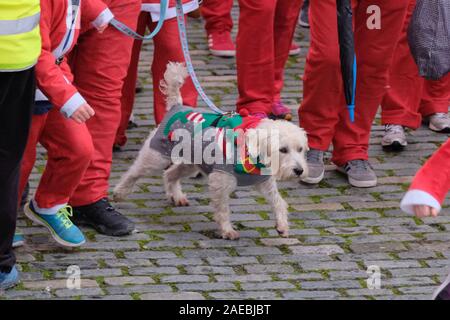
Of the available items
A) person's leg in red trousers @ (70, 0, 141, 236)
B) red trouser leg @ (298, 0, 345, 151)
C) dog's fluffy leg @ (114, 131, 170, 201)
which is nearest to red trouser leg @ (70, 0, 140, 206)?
person's leg in red trousers @ (70, 0, 141, 236)

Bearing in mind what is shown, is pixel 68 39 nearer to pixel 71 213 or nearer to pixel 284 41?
pixel 71 213

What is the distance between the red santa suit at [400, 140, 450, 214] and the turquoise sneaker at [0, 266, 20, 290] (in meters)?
2.20

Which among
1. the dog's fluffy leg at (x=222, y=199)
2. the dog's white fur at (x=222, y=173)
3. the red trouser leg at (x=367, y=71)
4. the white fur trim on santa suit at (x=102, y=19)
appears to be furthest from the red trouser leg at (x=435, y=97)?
the white fur trim on santa suit at (x=102, y=19)

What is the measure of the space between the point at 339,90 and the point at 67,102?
237 centimetres

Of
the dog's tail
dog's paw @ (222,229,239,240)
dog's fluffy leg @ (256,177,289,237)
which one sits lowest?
dog's paw @ (222,229,239,240)

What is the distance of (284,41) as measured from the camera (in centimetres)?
897

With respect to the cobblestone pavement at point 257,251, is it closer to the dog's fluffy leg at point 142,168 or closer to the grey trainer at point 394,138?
the dog's fluffy leg at point 142,168

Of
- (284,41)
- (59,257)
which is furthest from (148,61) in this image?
(59,257)

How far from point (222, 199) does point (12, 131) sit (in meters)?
1.58

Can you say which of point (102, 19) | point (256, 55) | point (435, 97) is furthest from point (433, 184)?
point (435, 97)

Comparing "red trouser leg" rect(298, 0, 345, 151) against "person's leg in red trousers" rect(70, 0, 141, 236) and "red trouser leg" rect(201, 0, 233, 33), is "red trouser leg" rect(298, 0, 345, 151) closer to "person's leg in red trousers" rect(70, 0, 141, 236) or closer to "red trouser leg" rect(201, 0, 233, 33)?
"person's leg in red trousers" rect(70, 0, 141, 236)

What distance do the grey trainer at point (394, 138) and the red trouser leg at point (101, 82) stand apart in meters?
2.25

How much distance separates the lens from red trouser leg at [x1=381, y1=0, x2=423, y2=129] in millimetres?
8750

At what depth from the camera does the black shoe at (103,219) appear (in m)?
7.02
